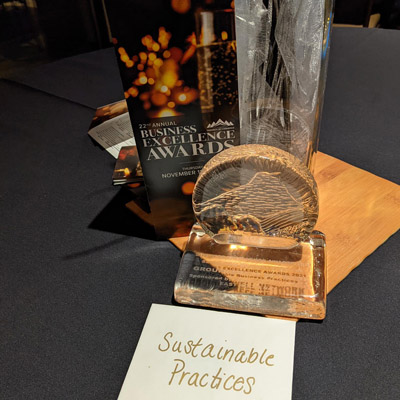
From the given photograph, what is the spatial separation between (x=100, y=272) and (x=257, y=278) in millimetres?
237

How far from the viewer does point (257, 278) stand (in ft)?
1.75

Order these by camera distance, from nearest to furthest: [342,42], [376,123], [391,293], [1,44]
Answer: [391,293] < [376,123] < [342,42] < [1,44]

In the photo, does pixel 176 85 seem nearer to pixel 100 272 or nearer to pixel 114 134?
pixel 100 272

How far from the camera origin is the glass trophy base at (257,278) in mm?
508

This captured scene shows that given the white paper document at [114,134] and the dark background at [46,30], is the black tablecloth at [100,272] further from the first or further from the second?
the dark background at [46,30]

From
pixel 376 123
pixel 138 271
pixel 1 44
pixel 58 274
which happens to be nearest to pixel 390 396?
pixel 138 271

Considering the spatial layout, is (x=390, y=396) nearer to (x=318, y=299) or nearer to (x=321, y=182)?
(x=318, y=299)

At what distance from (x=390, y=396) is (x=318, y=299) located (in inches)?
5.0

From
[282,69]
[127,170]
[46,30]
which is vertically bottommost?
[46,30]

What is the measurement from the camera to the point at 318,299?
0.50 m

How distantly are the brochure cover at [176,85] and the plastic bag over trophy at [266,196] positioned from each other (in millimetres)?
18

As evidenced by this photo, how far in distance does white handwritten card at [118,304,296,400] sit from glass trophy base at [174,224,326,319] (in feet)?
0.06

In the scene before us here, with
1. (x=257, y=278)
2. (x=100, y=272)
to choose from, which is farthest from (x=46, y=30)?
(x=257, y=278)

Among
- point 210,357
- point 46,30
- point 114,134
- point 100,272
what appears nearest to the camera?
point 210,357
